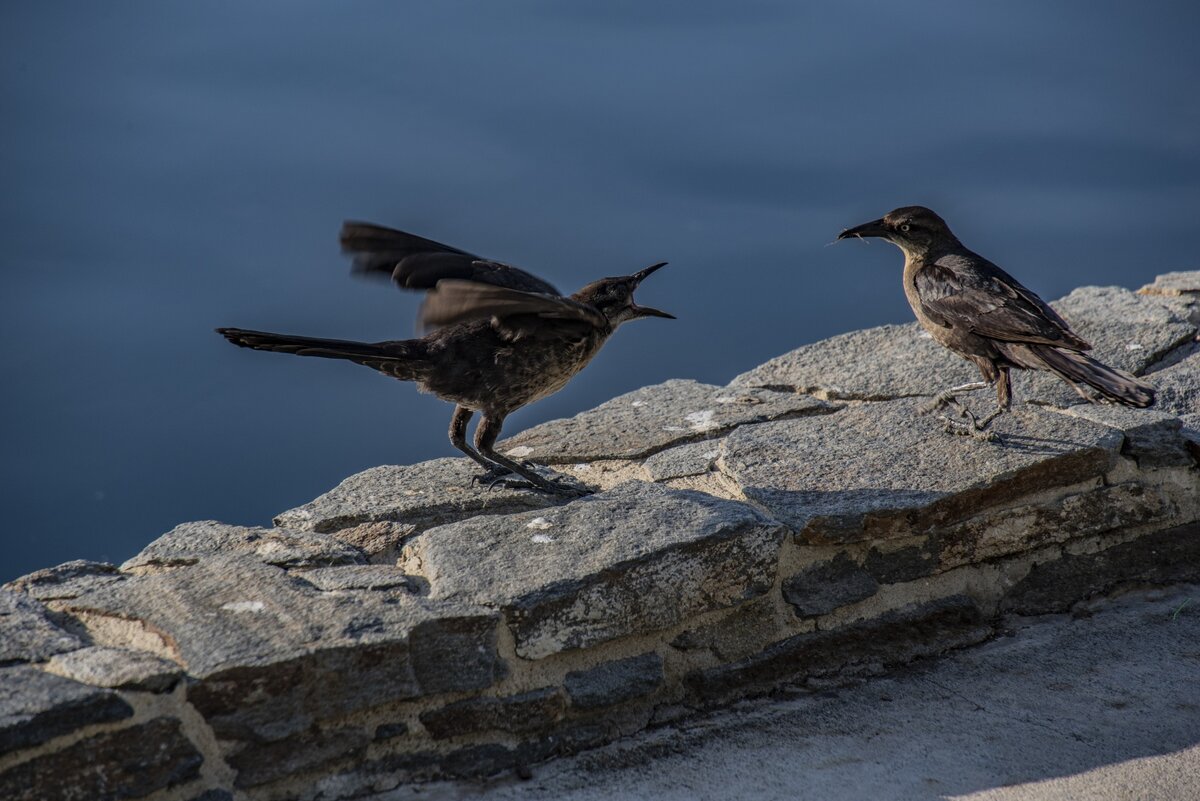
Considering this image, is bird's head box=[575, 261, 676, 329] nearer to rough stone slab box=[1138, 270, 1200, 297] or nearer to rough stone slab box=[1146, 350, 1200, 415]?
rough stone slab box=[1146, 350, 1200, 415]

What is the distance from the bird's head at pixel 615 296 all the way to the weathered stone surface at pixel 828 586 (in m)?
1.23

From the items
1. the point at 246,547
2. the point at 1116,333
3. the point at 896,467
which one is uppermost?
the point at 1116,333

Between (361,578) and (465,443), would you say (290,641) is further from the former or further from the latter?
(465,443)

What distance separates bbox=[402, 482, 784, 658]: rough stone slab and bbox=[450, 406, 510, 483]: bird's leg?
50 centimetres

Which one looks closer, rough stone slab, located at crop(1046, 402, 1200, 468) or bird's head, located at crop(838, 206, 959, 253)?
rough stone slab, located at crop(1046, 402, 1200, 468)

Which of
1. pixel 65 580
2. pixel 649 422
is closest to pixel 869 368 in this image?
pixel 649 422

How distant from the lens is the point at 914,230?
Result: 4312 mm

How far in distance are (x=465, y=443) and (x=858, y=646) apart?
1.45 m

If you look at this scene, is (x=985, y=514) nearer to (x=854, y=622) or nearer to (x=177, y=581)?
(x=854, y=622)

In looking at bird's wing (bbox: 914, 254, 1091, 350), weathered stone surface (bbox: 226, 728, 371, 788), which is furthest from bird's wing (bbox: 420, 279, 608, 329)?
bird's wing (bbox: 914, 254, 1091, 350)

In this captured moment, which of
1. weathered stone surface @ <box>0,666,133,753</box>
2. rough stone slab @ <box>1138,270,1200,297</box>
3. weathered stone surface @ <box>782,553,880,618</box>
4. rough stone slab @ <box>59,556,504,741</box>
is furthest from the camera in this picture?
rough stone slab @ <box>1138,270,1200,297</box>

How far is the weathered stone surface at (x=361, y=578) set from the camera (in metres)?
2.90

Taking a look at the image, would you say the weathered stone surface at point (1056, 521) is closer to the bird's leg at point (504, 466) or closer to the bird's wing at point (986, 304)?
the bird's wing at point (986, 304)

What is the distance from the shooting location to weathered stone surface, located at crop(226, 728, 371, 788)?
250 cm
